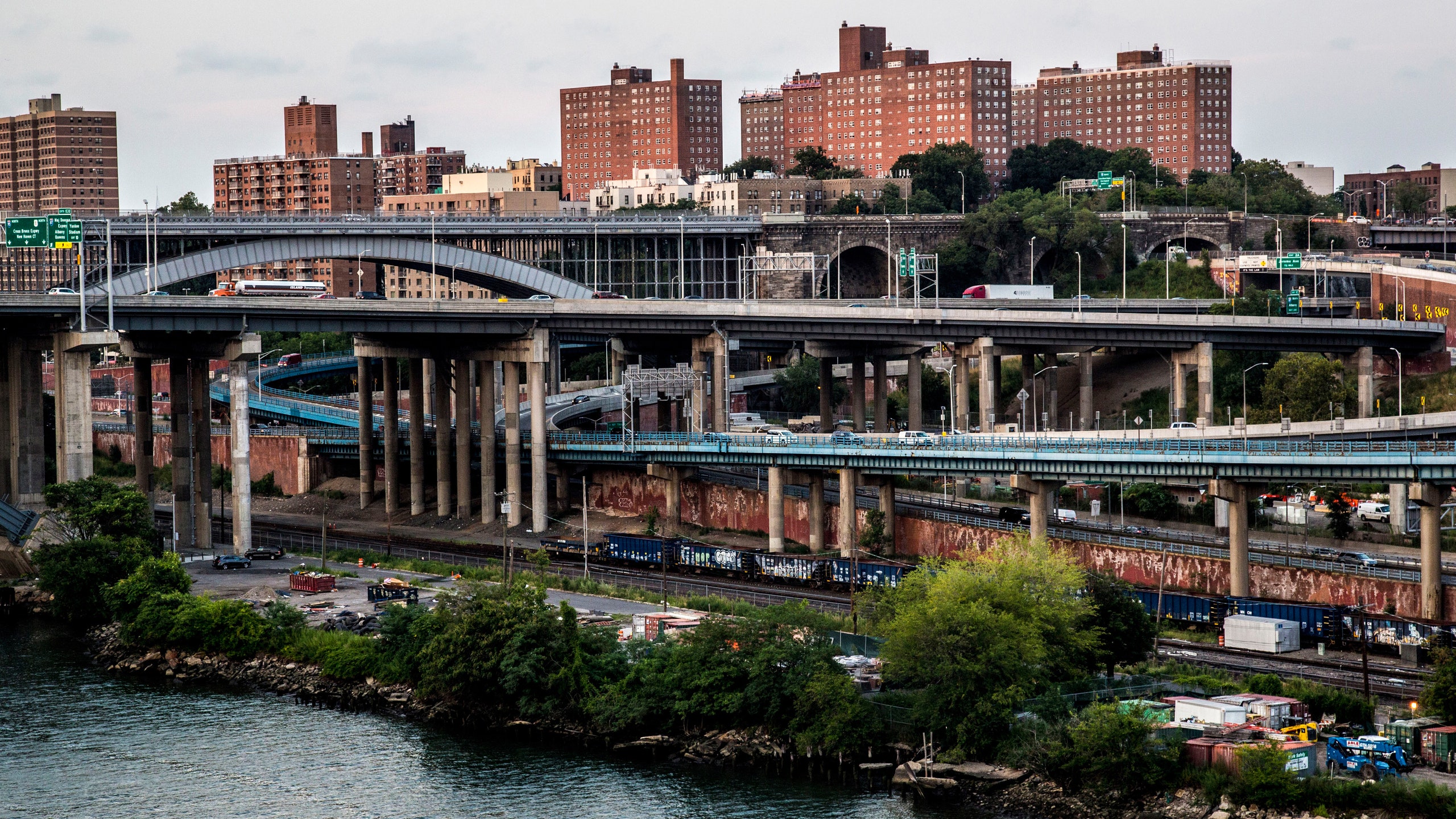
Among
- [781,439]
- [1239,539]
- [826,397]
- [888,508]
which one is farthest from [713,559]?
[826,397]

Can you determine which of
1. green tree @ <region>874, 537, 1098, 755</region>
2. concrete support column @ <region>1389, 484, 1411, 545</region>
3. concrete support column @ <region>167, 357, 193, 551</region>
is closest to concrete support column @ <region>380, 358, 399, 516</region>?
concrete support column @ <region>167, 357, 193, 551</region>

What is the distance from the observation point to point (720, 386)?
13212 centimetres

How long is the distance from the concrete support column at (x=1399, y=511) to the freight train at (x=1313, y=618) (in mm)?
20224

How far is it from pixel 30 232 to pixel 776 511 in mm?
47066

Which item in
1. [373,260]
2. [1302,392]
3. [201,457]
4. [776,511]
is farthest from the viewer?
[373,260]

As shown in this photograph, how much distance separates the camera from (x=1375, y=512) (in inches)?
4230

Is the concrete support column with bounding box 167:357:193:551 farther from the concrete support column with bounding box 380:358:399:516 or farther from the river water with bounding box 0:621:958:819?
the river water with bounding box 0:621:958:819

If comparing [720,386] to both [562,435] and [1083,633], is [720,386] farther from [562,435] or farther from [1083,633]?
[1083,633]

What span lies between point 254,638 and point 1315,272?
4503 inches

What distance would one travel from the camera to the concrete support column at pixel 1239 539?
87125 mm

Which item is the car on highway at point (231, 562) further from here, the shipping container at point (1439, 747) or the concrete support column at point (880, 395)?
the shipping container at point (1439, 747)

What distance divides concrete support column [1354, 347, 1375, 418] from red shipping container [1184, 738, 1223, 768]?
7728 centimetres

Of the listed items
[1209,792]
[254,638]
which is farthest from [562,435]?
[1209,792]

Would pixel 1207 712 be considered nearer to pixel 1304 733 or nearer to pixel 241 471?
pixel 1304 733
